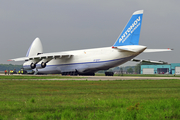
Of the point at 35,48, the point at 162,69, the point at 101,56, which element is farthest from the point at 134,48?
the point at 162,69

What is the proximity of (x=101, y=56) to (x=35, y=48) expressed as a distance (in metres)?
21.4

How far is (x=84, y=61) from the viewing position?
4356 cm

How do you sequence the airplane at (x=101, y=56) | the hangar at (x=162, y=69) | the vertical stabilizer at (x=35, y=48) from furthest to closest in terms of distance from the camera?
the hangar at (x=162, y=69)
the vertical stabilizer at (x=35, y=48)
the airplane at (x=101, y=56)

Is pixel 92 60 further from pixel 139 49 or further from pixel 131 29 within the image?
pixel 139 49

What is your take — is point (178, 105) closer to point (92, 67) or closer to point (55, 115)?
point (55, 115)

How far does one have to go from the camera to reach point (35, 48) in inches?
2217

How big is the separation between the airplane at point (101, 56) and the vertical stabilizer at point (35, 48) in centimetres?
499

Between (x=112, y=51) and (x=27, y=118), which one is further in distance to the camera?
(x=112, y=51)

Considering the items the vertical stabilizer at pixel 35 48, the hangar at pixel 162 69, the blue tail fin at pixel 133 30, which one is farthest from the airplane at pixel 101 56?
the hangar at pixel 162 69

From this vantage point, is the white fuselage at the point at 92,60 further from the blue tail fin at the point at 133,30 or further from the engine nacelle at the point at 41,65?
the engine nacelle at the point at 41,65

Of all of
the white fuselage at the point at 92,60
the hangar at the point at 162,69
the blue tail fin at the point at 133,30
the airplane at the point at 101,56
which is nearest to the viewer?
the blue tail fin at the point at 133,30

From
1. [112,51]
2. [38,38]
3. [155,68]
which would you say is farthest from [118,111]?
[155,68]

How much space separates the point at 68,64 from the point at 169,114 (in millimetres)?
40108

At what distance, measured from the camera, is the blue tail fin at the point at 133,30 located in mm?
36875
